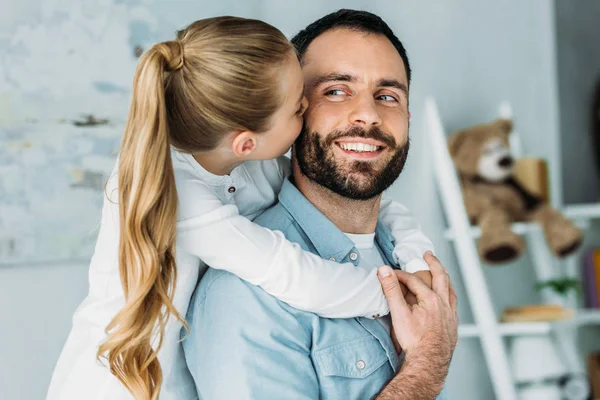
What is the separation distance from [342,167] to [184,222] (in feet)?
1.24

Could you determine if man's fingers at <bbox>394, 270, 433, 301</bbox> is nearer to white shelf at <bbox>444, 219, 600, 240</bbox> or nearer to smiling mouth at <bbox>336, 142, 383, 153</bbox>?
smiling mouth at <bbox>336, 142, 383, 153</bbox>

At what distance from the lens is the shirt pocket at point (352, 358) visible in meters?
1.31

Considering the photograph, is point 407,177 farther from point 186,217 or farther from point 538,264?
point 186,217

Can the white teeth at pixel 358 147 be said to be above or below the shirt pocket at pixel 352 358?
above

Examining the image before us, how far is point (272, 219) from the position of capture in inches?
57.1

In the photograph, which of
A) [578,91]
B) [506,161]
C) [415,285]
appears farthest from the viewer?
[578,91]

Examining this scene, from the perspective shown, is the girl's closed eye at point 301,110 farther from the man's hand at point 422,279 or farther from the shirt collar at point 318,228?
the man's hand at point 422,279

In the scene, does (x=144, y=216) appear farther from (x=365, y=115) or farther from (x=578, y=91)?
(x=578, y=91)

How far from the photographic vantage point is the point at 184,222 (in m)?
1.21

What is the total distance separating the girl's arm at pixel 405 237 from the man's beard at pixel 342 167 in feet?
0.40

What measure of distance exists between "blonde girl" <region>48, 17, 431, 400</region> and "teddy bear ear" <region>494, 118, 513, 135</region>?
1904 millimetres

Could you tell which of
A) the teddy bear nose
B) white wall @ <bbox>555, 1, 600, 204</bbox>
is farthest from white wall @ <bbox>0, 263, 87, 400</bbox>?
white wall @ <bbox>555, 1, 600, 204</bbox>

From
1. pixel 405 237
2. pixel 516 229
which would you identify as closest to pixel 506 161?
pixel 516 229

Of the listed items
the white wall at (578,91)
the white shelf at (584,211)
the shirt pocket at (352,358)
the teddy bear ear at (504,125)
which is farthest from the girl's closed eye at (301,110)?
the white wall at (578,91)
